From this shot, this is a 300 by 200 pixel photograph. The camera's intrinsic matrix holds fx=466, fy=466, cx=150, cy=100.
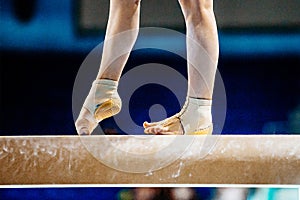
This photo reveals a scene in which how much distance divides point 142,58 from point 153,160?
15.6 inches

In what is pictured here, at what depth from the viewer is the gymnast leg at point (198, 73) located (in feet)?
4.54

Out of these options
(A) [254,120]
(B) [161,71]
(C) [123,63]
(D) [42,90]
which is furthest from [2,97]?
(A) [254,120]

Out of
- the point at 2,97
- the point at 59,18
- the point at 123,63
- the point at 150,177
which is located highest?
the point at 59,18

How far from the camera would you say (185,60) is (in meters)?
1.47

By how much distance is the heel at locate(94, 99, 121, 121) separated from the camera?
1418mm

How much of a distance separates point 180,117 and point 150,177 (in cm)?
24

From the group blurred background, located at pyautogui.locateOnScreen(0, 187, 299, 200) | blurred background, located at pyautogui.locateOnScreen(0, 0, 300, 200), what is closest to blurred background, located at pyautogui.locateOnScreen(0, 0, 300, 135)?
blurred background, located at pyautogui.locateOnScreen(0, 0, 300, 200)

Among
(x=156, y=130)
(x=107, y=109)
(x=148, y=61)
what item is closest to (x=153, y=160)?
(x=156, y=130)

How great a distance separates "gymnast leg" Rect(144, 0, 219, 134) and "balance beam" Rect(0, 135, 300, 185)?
5.9 inches

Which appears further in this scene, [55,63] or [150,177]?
[55,63]

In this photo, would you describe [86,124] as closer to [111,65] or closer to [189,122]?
[111,65]

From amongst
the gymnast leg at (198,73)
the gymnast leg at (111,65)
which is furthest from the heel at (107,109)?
the gymnast leg at (198,73)

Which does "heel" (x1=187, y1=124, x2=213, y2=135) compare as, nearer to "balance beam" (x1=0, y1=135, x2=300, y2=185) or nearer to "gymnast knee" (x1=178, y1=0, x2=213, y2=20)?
"balance beam" (x1=0, y1=135, x2=300, y2=185)

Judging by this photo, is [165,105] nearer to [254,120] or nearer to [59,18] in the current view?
[254,120]
